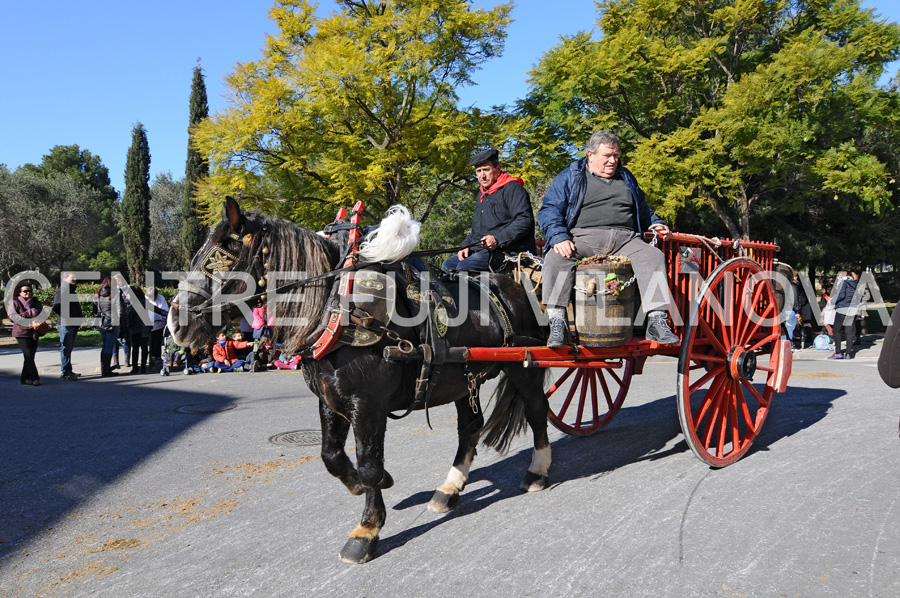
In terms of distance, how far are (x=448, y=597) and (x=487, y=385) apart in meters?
6.31

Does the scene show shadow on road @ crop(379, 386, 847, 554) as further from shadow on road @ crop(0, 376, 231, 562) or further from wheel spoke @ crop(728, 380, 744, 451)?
shadow on road @ crop(0, 376, 231, 562)

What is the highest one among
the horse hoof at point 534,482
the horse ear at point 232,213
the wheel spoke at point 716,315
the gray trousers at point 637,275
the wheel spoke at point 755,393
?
the horse ear at point 232,213

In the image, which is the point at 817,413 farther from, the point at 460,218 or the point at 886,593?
the point at 460,218

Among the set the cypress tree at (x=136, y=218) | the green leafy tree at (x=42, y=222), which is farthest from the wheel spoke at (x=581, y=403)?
the green leafy tree at (x=42, y=222)

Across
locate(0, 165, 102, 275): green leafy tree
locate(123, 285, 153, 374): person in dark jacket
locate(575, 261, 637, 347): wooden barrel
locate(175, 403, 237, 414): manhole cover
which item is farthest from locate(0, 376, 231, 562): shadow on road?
locate(0, 165, 102, 275): green leafy tree

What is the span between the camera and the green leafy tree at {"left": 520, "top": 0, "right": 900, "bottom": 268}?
13500mm

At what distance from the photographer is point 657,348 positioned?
474cm

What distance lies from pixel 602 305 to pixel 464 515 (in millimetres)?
1687

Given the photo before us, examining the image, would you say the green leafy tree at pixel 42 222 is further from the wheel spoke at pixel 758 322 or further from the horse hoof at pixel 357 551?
the wheel spoke at pixel 758 322

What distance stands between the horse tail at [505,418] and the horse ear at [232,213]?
2355mm

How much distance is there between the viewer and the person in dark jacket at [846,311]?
12.5 meters

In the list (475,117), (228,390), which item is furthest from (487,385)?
(475,117)

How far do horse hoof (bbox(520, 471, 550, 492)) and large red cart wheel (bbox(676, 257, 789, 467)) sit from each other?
108 cm

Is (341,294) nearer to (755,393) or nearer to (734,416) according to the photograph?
(734,416)
